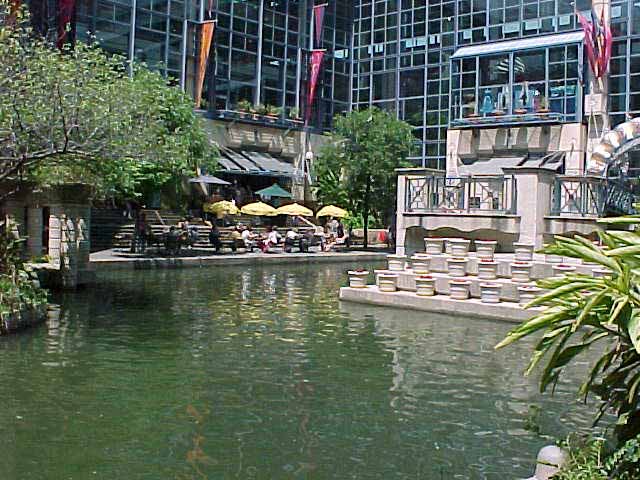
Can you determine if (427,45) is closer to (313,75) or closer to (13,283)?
(313,75)

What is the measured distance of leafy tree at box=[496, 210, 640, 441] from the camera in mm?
5363

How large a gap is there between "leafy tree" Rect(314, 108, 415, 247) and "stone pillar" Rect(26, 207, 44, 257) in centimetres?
1972

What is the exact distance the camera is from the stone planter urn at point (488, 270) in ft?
62.0

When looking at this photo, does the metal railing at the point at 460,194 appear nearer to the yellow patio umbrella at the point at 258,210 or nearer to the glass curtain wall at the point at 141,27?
the yellow patio umbrella at the point at 258,210

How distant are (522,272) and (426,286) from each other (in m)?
2.09

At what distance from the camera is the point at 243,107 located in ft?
154

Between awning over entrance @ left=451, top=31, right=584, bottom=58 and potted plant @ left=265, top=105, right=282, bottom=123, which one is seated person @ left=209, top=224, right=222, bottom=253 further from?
awning over entrance @ left=451, top=31, right=584, bottom=58

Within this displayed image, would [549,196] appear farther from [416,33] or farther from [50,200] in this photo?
[416,33]

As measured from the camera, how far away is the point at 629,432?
5793mm

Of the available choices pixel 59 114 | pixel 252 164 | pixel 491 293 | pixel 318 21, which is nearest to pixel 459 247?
pixel 491 293

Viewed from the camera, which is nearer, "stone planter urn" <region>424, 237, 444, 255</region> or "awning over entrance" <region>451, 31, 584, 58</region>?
"stone planter urn" <region>424, 237, 444, 255</region>

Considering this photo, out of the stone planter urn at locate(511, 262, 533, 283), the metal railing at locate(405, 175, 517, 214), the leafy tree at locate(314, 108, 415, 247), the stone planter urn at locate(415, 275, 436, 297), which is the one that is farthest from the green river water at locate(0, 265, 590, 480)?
the leafy tree at locate(314, 108, 415, 247)

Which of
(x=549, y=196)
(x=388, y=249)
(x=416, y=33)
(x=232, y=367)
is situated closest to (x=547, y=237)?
(x=549, y=196)

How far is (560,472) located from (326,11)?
1902 inches
